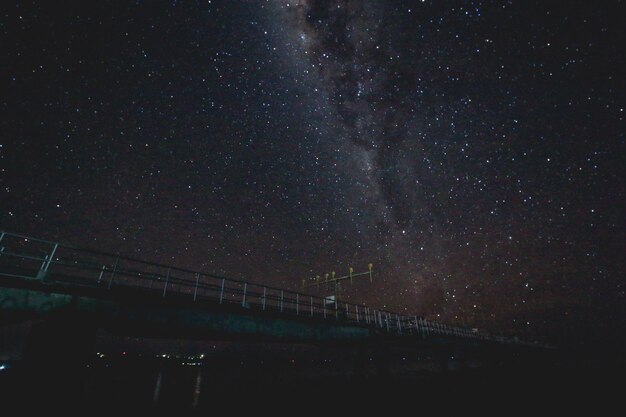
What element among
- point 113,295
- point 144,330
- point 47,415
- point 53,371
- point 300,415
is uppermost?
point 113,295

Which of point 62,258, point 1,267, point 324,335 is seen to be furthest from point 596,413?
point 1,267

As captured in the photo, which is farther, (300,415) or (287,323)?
(287,323)

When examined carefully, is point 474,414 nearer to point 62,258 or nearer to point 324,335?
point 324,335

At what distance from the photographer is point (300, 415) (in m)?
12.2

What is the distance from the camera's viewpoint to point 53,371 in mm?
8656

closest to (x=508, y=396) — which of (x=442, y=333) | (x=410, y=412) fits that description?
(x=410, y=412)

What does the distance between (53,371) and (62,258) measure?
3233 mm

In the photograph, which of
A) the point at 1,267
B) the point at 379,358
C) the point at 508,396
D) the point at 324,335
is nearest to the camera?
the point at 1,267

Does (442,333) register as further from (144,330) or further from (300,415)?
(144,330)

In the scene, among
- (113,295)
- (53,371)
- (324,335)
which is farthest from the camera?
(324,335)

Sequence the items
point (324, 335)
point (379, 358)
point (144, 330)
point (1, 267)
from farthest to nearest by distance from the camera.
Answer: point (379, 358)
point (324, 335)
point (144, 330)
point (1, 267)

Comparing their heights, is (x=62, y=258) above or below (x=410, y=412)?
above

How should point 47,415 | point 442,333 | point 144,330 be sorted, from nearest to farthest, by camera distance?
point 47,415 → point 144,330 → point 442,333

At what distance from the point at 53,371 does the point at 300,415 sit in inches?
336
